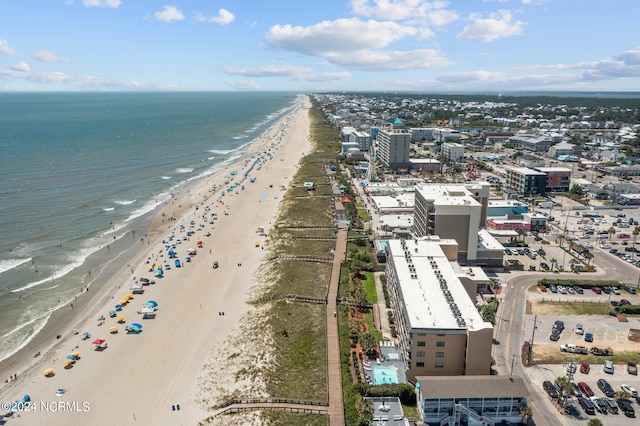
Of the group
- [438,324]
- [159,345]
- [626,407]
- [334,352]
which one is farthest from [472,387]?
[159,345]

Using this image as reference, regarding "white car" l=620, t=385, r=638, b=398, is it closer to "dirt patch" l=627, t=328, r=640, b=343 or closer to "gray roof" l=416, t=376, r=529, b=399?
"dirt patch" l=627, t=328, r=640, b=343

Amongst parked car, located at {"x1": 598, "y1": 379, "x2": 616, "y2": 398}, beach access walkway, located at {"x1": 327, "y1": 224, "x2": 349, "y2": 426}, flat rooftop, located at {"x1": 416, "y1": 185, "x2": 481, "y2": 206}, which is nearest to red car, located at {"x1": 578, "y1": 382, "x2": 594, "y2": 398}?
parked car, located at {"x1": 598, "y1": 379, "x2": 616, "y2": 398}

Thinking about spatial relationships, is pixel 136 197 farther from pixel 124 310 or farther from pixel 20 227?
pixel 124 310

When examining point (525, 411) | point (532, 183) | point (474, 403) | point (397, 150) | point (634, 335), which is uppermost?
point (397, 150)

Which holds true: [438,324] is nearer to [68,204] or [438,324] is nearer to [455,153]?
[68,204]

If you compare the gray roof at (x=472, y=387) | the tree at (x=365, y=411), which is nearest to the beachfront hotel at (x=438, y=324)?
the gray roof at (x=472, y=387)

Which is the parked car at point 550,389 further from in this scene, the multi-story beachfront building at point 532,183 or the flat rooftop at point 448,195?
the multi-story beachfront building at point 532,183

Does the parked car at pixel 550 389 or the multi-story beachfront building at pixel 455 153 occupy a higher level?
the multi-story beachfront building at pixel 455 153

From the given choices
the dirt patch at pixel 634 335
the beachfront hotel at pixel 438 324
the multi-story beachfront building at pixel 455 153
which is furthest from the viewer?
the multi-story beachfront building at pixel 455 153
